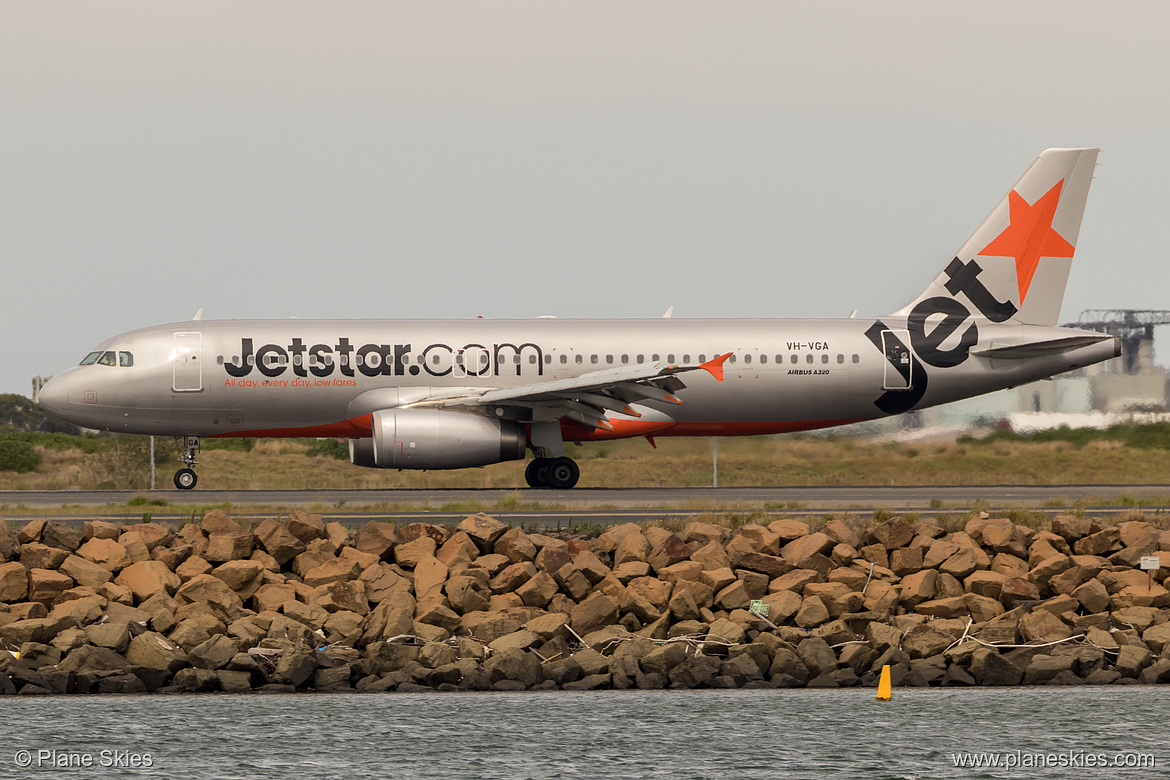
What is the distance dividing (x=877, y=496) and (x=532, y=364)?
28.3 ft

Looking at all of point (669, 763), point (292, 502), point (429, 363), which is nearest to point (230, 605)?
point (669, 763)

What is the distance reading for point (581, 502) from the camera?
29547mm

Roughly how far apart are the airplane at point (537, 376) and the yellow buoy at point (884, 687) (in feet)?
46.8

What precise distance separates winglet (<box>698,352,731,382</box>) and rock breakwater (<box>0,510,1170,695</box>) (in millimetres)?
8712

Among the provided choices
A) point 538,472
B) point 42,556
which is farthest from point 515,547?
point 538,472

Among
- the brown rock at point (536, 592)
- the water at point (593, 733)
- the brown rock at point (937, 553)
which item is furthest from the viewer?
the brown rock at point (937, 553)

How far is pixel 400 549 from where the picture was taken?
73.2 feet

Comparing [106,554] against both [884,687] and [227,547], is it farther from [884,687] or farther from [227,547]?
[884,687]

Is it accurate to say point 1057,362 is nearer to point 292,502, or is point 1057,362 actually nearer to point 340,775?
point 292,502

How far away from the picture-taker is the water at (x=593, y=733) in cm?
1495

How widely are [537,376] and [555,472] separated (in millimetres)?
2313

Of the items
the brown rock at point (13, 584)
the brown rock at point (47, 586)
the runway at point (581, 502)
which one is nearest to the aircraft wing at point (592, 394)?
the runway at point (581, 502)

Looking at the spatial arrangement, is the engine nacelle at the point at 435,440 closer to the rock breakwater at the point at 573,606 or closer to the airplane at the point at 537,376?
the airplane at the point at 537,376

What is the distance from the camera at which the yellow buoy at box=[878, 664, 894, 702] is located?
689 inches
